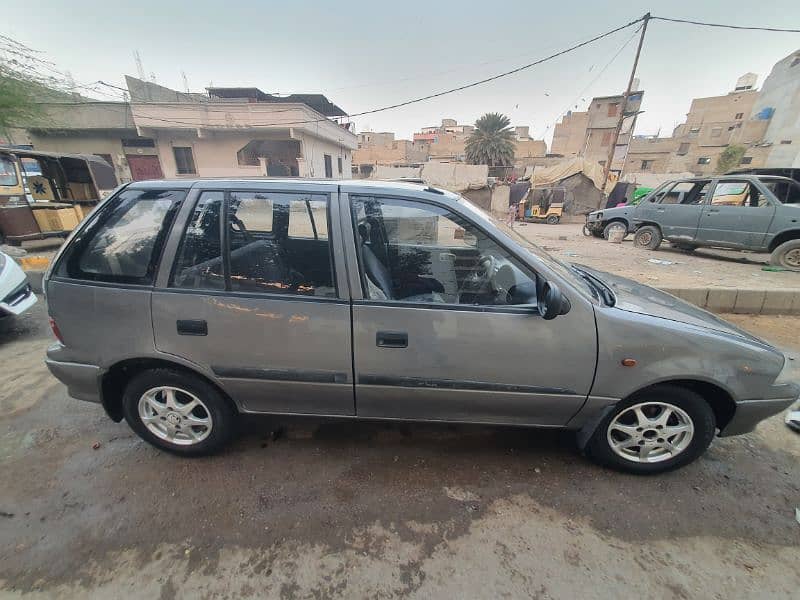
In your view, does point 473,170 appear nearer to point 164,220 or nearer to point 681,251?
point 681,251

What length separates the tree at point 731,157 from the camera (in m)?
32.6

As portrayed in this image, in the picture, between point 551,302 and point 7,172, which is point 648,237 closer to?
point 551,302

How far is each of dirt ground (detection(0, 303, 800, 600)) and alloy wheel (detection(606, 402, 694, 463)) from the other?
186mm

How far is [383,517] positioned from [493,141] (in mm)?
37534

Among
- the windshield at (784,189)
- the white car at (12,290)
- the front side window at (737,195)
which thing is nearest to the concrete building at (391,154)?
the front side window at (737,195)

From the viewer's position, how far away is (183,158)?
20.2 metres

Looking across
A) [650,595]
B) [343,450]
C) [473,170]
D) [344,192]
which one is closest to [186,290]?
[344,192]

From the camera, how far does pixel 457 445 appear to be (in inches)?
94.5

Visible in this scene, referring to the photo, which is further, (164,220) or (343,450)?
(343,450)

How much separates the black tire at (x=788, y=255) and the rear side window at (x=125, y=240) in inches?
407

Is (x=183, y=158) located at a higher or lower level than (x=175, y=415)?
higher

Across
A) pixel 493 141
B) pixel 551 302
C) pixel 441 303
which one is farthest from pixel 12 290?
pixel 493 141

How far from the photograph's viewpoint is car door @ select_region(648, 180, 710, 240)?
8.07 meters

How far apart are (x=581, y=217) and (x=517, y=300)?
66.4 feet
